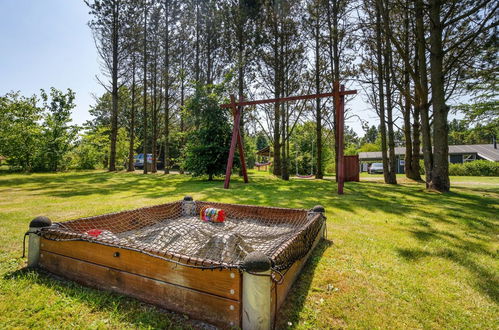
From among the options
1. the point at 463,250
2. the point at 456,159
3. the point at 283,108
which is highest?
the point at 283,108

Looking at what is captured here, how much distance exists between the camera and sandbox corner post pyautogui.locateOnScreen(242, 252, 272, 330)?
5.03 feet

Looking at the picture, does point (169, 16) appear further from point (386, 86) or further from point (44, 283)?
point (44, 283)

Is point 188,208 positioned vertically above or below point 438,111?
below

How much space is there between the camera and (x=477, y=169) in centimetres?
2141

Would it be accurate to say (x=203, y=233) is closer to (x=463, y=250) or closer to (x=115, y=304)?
(x=115, y=304)

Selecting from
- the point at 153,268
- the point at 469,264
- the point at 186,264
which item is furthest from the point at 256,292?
the point at 469,264

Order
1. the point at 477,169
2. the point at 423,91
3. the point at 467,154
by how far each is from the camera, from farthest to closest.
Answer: the point at 467,154
the point at 477,169
the point at 423,91

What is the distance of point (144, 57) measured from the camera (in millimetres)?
16031

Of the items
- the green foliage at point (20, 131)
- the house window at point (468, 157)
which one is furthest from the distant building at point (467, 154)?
the green foliage at point (20, 131)

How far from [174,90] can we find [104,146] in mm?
9193

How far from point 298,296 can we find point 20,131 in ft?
67.0

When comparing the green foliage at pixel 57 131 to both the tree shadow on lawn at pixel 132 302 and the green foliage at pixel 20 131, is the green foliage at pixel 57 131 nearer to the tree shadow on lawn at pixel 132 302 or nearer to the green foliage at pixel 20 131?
the green foliage at pixel 20 131

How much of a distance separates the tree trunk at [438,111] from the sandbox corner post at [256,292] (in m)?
8.81

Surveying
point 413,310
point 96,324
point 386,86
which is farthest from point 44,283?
point 386,86
